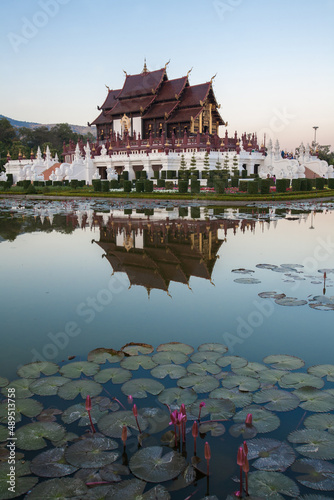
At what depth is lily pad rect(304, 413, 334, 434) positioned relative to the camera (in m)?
3.49

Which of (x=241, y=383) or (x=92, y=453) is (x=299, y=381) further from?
(x=92, y=453)

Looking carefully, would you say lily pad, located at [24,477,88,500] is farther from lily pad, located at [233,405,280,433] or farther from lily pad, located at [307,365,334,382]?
lily pad, located at [307,365,334,382]

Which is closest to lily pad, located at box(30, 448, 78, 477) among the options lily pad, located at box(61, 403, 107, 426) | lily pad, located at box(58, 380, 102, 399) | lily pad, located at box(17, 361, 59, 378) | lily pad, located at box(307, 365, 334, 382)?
lily pad, located at box(61, 403, 107, 426)

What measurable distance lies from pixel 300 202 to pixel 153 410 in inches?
976

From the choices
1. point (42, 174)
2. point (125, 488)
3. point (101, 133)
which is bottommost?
point (125, 488)

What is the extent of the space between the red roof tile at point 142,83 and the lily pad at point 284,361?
47879 mm

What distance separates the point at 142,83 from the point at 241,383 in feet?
170

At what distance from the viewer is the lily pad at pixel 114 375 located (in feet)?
14.1

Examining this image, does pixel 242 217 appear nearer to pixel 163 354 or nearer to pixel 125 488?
pixel 163 354

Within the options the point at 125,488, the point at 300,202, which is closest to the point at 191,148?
the point at 300,202

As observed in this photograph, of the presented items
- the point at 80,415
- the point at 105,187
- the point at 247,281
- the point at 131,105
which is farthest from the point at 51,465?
the point at 131,105

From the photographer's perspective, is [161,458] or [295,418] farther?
[295,418]

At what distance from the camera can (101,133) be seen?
56312mm

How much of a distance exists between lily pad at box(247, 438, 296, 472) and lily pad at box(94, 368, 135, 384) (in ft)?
4.83
